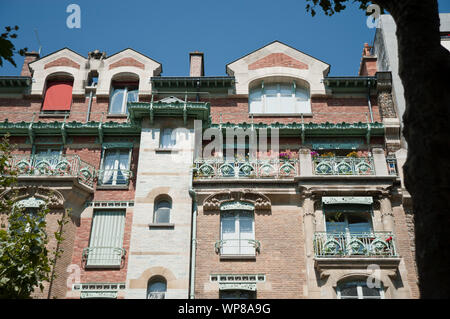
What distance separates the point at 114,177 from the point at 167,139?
241 centimetres

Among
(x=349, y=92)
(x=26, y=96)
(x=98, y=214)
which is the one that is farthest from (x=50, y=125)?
(x=349, y=92)

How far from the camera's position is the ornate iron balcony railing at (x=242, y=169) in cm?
1853

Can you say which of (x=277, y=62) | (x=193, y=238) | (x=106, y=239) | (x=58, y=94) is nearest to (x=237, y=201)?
(x=193, y=238)

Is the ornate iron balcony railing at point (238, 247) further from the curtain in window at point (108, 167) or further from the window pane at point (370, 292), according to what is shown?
the curtain in window at point (108, 167)

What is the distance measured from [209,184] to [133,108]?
13.8ft

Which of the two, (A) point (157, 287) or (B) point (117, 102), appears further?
(B) point (117, 102)

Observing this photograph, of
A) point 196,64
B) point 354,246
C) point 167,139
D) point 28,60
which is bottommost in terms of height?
point 354,246

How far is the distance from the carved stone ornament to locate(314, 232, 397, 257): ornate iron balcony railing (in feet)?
7.11

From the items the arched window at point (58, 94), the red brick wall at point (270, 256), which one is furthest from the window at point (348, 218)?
the arched window at point (58, 94)

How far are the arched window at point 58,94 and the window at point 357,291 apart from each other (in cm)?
1313

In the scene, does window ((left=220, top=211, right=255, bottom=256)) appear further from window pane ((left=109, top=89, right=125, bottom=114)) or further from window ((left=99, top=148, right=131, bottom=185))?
window pane ((left=109, top=89, right=125, bottom=114))

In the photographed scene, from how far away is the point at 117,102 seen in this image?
22.2 metres

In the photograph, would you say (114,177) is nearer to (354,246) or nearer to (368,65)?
(354,246)
